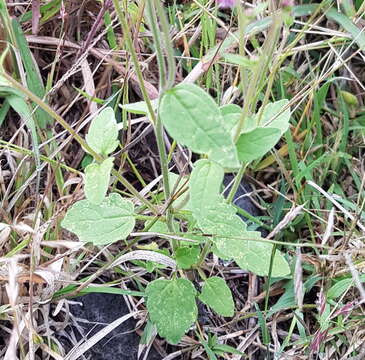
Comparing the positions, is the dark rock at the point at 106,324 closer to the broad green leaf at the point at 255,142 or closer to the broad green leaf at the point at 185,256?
the broad green leaf at the point at 185,256

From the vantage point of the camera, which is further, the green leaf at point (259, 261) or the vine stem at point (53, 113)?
the green leaf at point (259, 261)

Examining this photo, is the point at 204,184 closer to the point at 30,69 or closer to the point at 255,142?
the point at 255,142

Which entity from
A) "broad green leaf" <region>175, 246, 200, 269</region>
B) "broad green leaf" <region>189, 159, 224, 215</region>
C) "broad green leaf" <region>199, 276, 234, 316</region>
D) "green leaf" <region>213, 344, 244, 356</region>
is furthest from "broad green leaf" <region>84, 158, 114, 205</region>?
"green leaf" <region>213, 344, 244, 356</region>

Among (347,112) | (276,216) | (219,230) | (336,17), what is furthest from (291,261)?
(336,17)

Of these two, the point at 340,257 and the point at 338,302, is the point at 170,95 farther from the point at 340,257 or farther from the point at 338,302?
the point at 338,302

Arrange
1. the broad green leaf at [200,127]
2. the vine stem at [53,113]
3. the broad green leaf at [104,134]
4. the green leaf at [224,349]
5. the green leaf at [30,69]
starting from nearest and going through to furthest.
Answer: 1. the broad green leaf at [200,127]
2. the vine stem at [53,113]
3. the broad green leaf at [104,134]
4. the green leaf at [224,349]
5. the green leaf at [30,69]

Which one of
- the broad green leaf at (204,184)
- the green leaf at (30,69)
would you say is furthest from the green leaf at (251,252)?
the green leaf at (30,69)

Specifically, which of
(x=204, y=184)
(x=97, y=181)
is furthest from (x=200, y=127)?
(x=97, y=181)
